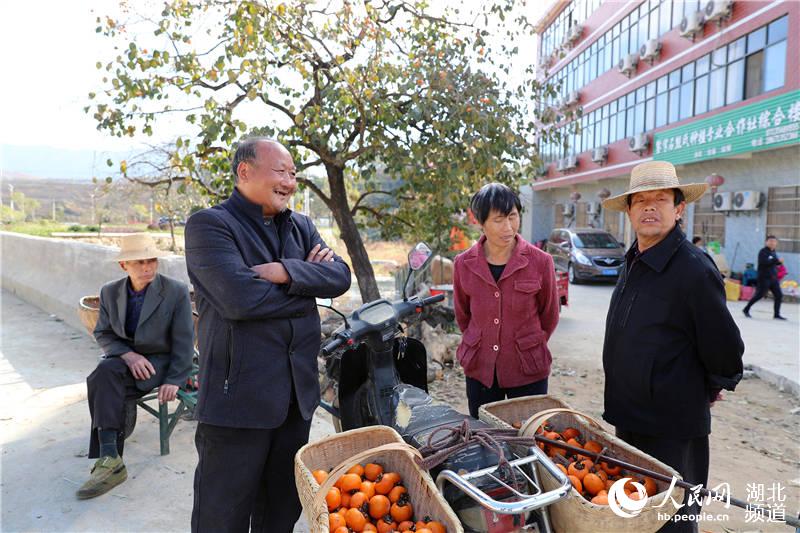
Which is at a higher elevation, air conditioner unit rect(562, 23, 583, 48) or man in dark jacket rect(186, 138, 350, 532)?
air conditioner unit rect(562, 23, 583, 48)

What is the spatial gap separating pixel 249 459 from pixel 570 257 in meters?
15.2

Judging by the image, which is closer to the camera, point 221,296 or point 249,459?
point 221,296

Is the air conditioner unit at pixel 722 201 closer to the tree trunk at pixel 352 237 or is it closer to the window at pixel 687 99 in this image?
the window at pixel 687 99

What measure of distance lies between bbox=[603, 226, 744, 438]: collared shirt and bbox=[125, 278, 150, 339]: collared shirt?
281cm

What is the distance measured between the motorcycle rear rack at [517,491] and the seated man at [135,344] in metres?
2.32

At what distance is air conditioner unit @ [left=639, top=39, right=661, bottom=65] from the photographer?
18.5m

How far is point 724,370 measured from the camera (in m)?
2.09

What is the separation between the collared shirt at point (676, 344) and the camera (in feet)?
6.70

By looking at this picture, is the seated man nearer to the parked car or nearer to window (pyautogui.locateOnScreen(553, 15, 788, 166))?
the parked car

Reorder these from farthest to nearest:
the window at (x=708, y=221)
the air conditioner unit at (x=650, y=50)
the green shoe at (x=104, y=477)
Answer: the air conditioner unit at (x=650, y=50)
the window at (x=708, y=221)
the green shoe at (x=104, y=477)

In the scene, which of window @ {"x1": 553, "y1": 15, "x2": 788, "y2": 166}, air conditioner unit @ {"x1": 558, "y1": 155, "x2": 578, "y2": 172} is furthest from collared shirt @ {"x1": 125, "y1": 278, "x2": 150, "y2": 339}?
air conditioner unit @ {"x1": 558, "y1": 155, "x2": 578, "y2": 172}

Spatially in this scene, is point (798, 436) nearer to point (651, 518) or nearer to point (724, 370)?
point (724, 370)

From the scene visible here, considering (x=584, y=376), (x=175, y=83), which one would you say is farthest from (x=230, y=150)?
(x=584, y=376)

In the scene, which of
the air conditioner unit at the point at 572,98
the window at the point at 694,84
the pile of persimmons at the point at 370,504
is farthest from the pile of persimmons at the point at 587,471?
the air conditioner unit at the point at 572,98
